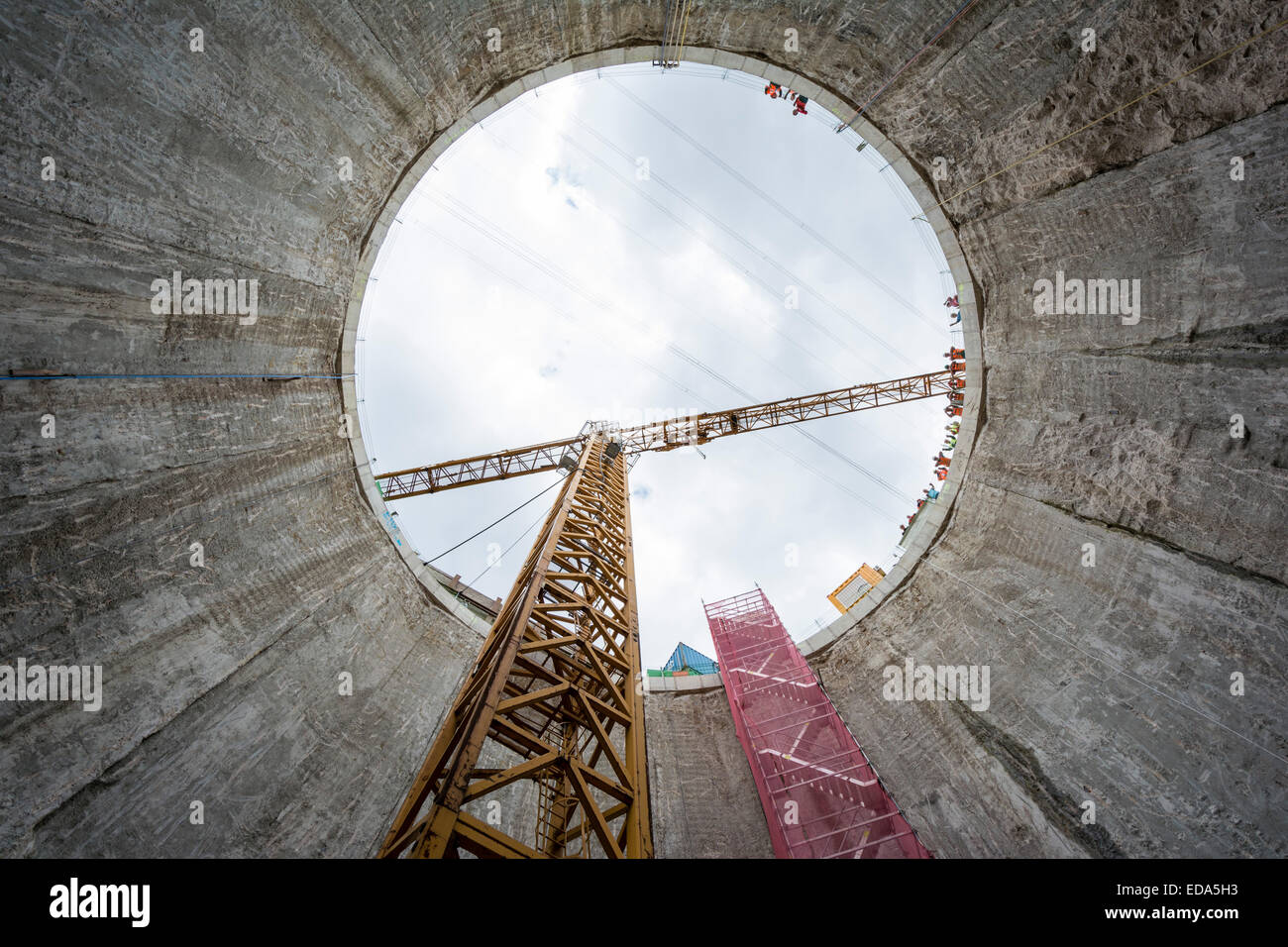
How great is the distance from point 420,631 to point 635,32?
40.5 ft

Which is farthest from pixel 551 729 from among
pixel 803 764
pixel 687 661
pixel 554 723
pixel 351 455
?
pixel 687 661

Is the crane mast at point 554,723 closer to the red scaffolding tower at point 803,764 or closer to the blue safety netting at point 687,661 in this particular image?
the red scaffolding tower at point 803,764

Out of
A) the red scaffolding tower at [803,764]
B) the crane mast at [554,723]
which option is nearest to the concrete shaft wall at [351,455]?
the red scaffolding tower at [803,764]

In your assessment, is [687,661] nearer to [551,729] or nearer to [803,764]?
[803,764]

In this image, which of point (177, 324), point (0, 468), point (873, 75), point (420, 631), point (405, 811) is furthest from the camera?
point (420, 631)

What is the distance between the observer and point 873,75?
9.48 meters

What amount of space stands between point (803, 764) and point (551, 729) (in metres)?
5.06

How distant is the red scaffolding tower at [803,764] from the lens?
1010 centimetres

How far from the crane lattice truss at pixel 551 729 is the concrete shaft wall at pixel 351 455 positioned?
11.5ft

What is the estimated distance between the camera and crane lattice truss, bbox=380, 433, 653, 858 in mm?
5484

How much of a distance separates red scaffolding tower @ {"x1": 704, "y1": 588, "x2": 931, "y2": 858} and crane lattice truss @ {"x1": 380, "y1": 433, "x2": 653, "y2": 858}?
3.15 meters
